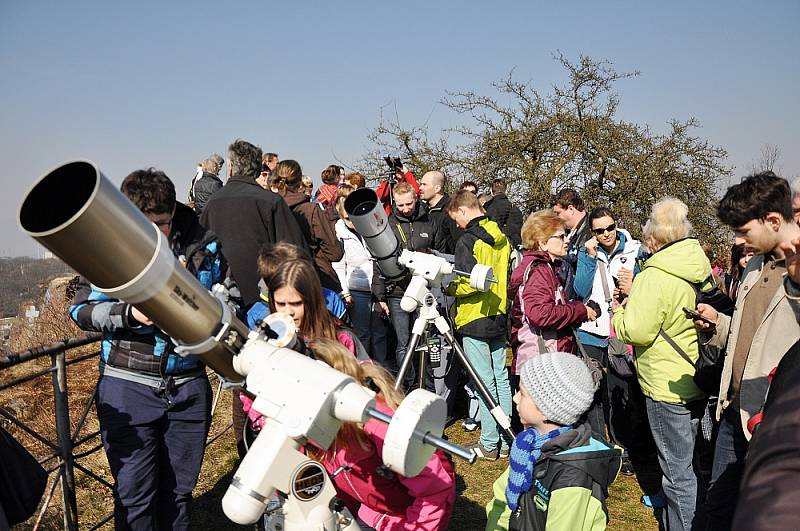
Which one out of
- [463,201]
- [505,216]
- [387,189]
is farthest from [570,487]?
[505,216]

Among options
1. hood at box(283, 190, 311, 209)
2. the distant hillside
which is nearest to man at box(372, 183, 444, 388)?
hood at box(283, 190, 311, 209)

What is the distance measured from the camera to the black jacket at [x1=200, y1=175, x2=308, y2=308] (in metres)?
4.14

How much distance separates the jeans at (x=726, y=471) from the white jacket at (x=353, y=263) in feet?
11.3

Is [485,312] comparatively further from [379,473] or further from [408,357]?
[379,473]

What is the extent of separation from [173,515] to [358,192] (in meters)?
2.01

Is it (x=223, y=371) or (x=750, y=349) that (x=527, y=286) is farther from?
(x=223, y=371)

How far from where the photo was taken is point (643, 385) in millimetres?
3578

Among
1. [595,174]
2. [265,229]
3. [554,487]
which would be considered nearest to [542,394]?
[554,487]

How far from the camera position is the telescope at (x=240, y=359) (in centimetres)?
117

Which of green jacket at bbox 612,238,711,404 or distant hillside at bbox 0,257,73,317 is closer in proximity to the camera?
green jacket at bbox 612,238,711,404

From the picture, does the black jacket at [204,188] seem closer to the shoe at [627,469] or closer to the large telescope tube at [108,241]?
the shoe at [627,469]

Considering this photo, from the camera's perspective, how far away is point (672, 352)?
3.42m

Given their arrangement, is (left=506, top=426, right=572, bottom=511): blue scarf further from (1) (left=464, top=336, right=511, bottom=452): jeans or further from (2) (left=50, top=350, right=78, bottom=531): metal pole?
(1) (left=464, top=336, right=511, bottom=452): jeans

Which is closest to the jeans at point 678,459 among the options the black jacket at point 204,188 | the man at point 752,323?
the man at point 752,323
